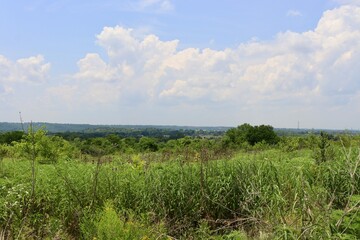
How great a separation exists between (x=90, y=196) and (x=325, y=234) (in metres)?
4.30

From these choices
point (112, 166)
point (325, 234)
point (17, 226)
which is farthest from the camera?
point (112, 166)

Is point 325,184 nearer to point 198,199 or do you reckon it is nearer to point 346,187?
point 346,187

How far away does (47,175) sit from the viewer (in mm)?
7910

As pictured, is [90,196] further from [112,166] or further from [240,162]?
[240,162]

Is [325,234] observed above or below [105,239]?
above

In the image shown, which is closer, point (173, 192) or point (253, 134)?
point (173, 192)

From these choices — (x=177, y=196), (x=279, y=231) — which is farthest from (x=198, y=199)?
(x=279, y=231)

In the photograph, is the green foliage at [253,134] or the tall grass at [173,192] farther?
the green foliage at [253,134]

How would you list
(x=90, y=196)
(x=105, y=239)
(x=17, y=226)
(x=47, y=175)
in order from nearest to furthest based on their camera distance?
(x=105, y=239), (x=17, y=226), (x=90, y=196), (x=47, y=175)

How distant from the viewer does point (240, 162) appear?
8250mm

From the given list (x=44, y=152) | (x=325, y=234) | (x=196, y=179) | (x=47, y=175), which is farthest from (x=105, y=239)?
(x=44, y=152)

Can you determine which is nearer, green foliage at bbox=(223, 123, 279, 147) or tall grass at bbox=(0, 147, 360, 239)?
tall grass at bbox=(0, 147, 360, 239)

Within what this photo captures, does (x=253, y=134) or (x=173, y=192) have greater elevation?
(x=253, y=134)

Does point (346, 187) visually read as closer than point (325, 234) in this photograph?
No
